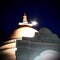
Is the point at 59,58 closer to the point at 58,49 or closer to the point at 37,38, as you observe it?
the point at 58,49

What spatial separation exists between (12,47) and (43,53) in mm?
2872

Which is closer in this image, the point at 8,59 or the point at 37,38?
the point at 37,38

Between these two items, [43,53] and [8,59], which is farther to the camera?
[8,59]

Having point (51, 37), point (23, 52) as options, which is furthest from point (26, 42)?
point (51, 37)

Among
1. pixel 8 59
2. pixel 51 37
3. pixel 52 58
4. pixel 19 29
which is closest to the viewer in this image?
pixel 52 58

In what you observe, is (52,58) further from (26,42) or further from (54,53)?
(26,42)

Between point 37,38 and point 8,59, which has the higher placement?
point 37,38

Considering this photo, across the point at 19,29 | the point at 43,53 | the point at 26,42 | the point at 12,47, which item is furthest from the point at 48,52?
the point at 19,29

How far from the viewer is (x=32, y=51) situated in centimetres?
1471

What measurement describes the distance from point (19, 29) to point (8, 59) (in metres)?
2.62

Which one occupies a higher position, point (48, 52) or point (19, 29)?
point (19, 29)

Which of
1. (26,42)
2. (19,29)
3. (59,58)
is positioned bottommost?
(59,58)

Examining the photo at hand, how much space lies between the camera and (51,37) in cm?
1527

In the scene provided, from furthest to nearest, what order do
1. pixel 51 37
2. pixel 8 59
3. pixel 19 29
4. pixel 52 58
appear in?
pixel 19 29, pixel 8 59, pixel 51 37, pixel 52 58
